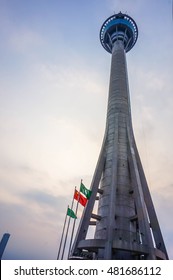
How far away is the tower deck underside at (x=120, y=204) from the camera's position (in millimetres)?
18641

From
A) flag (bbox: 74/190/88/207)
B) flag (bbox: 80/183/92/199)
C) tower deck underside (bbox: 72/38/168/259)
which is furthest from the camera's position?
flag (bbox: 74/190/88/207)

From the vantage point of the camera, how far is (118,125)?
96.4ft

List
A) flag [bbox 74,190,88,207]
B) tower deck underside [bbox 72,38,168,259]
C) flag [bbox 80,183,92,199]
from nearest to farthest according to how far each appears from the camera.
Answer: tower deck underside [bbox 72,38,168,259]
flag [bbox 80,183,92,199]
flag [bbox 74,190,88,207]

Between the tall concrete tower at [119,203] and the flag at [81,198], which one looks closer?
the tall concrete tower at [119,203]

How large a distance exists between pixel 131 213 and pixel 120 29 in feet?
136

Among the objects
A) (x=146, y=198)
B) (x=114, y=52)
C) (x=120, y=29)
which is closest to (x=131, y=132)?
(x=146, y=198)

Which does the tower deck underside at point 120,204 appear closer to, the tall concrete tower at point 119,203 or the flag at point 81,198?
the tall concrete tower at point 119,203

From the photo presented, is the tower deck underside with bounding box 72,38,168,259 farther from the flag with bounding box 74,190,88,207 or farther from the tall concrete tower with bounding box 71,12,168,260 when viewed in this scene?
the flag with bounding box 74,190,88,207

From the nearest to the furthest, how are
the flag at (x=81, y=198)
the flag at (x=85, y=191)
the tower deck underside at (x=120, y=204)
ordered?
the tower deck underside at (x=120, y=204) < the flag at (x=85, y=191) < the flag at (x=81, y=198)

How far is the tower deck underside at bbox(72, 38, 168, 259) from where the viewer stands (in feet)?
61.2

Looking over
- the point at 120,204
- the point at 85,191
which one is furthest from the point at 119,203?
the point at 85,191

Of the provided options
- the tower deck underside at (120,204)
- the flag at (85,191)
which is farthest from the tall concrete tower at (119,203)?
the flag at (85,191)

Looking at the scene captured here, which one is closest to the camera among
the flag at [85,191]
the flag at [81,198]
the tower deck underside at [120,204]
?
the tower deck underside at [120,204]

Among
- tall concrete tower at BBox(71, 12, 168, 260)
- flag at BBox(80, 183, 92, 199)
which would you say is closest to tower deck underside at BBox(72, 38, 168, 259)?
tall concrete tower at BBox(71, 12, 168, 260)
